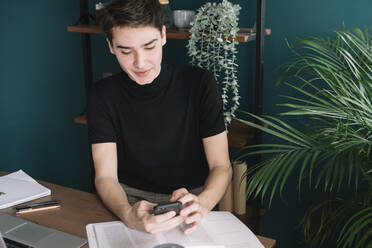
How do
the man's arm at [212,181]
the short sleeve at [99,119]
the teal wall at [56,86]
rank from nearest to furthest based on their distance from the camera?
the man's arm at [212,181] < the short sleeve at [99,119] < the teal wall at [56,86]

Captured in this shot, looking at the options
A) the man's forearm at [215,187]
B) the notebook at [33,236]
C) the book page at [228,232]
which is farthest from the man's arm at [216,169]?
the notebook at [33,236]

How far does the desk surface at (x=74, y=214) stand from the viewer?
3.54ft

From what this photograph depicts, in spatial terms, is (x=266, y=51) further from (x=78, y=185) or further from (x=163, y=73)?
(x=78, y=185)

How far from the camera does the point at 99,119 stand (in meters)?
1.50

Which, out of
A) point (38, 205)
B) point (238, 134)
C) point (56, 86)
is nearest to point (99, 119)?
point (38, 205)

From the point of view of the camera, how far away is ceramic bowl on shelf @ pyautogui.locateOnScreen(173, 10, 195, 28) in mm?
1794

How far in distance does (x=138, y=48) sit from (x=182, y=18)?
22.5 inches

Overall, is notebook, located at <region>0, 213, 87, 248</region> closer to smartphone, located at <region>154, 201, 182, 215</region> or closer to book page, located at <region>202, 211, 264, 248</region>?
smartphone, located at <region>154, 201, 182, 215</region>

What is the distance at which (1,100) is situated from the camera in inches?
119

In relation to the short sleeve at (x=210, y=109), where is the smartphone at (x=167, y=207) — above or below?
below

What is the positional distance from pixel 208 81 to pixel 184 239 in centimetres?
72

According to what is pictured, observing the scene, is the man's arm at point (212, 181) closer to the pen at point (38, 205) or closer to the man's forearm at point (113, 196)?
the man's forearm at point (113, 196)

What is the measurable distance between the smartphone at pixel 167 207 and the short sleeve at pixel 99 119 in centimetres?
51

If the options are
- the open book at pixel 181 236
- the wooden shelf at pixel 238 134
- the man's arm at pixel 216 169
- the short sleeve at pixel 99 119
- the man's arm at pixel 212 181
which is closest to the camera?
the open book at pixel 181 236
